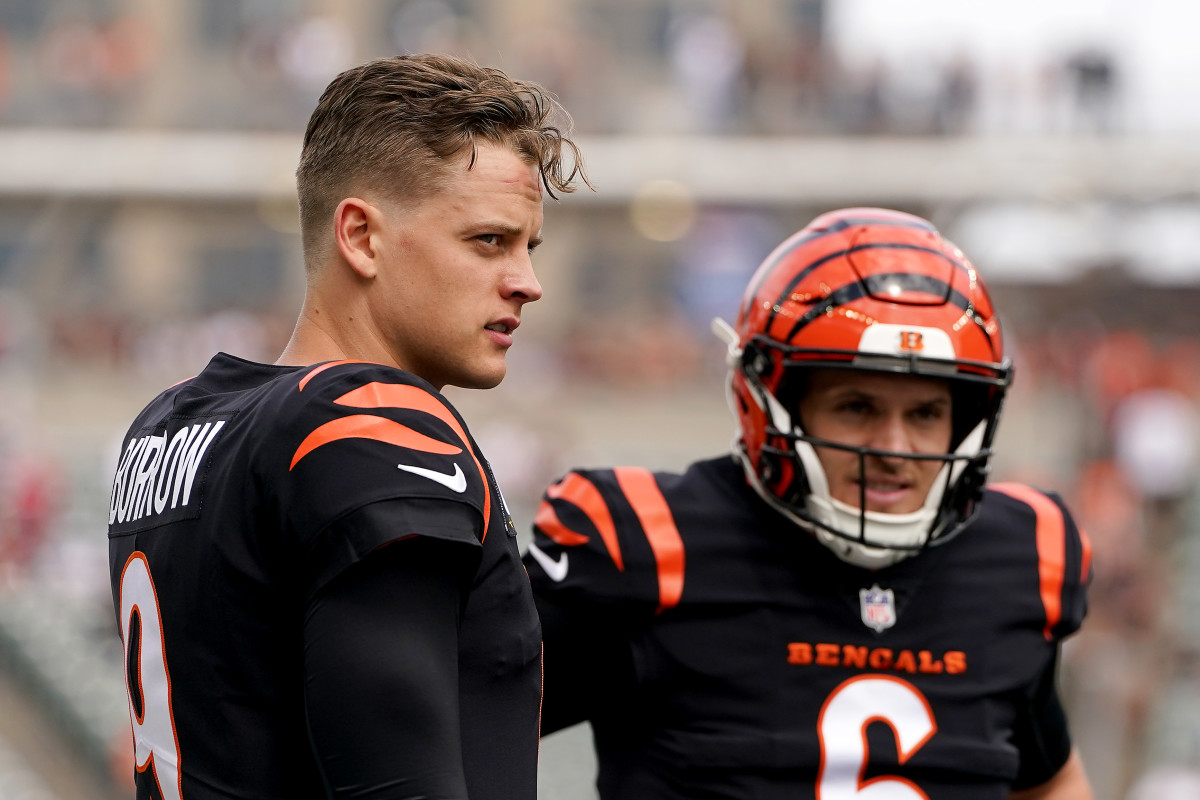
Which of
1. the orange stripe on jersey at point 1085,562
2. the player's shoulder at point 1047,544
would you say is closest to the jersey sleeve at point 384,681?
the player's shoulder at point 1047,544

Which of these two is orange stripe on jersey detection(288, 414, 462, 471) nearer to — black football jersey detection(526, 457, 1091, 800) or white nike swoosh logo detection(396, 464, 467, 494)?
white nike swoosh logo detection(396, 464, 467, 494)

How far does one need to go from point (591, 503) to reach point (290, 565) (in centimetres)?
98

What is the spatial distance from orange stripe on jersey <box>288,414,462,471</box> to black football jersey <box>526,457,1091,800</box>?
34.6 inches

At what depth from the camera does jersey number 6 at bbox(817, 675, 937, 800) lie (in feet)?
7.06

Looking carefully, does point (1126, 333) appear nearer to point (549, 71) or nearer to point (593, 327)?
point (593, 327)

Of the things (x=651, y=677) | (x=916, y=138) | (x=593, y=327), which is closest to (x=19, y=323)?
(x=593, y=327)

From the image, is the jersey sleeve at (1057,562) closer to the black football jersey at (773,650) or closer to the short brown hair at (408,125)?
the black football jersey at (773,650)

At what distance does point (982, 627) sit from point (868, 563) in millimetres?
217

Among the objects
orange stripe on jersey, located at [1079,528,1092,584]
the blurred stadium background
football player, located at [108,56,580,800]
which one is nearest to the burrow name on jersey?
football player, located at [108,56,580,800]

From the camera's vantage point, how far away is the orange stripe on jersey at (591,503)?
2.22 metres

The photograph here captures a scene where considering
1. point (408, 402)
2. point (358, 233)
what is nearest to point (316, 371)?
point (408, 402)

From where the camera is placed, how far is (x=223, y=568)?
1.40 meters

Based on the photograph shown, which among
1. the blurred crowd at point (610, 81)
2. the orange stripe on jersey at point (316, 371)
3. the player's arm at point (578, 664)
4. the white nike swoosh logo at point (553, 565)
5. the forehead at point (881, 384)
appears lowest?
the player's arm at point (578, 664)

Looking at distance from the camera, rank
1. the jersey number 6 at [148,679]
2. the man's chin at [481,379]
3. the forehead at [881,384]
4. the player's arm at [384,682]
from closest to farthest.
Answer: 1. the player's arm at [384,682]
2. the jersey number 6 at [148,679]
3. the man's chin at [481,379]
4. the forehead at [881,384]
